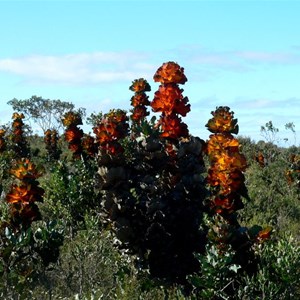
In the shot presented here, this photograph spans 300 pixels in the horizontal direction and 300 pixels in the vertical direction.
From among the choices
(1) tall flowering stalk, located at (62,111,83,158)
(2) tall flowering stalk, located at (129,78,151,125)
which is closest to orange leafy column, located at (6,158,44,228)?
(1) tall flowering stalk, located at (62,111,83,158)

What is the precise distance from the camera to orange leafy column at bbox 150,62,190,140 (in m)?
6.99

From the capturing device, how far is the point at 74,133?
41.5 ft

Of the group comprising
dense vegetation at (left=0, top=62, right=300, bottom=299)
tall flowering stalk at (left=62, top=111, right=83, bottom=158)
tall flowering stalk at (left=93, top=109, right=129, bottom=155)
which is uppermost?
tall flowering stalk at (left=62, top=111, right=83, bottom=158)

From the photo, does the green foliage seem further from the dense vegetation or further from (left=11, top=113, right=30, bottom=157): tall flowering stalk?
(left=11, top=113, right=30, bottom=157): tall flowering stalk

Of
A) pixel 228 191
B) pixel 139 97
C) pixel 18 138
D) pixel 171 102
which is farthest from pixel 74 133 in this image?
pixel 18 138

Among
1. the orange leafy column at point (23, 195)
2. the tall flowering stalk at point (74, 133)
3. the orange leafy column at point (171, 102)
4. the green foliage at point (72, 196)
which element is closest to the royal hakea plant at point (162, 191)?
the orange leafy column at point (171, 102)

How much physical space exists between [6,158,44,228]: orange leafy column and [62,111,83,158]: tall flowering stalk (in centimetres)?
522

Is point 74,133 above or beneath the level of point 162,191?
above

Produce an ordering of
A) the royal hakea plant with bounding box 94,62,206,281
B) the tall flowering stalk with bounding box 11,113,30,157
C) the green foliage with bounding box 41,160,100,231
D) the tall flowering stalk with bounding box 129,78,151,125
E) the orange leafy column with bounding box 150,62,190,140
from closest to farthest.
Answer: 1. the royal hakea plant with bounding box 94,62,206,281
2. the orange leafy column with bounding box 150,62,190,140
3. the green foliage with bounding box 41,160,100,231
4. the tall flowering stalk with bounding box 129,78,151,125
5. the tall flowering stalk with bounding box 11,113,30,157

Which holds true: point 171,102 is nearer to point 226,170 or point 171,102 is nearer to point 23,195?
point 226,170

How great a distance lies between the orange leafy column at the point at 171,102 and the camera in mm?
6992

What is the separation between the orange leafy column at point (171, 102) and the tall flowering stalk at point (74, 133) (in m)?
5.66

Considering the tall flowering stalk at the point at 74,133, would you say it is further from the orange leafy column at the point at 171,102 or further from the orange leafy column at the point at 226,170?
the orange leafy column at the point at 226,170

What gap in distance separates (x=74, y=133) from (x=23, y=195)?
5.42 meters
